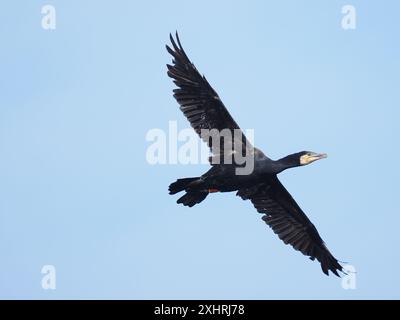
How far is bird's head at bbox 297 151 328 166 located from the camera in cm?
2508

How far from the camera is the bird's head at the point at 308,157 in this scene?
25078 millimetres

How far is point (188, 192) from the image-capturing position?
80.9 ft

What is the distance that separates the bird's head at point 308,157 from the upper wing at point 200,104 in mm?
1131

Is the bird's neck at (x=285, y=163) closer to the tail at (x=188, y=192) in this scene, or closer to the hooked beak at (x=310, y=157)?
the hooked beak at (x=310, y=157)

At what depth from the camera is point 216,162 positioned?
24.8 meters

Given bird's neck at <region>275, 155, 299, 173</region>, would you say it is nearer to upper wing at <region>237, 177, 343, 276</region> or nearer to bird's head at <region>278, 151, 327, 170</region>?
bird's head at <region>278, 151, 327, 170</region>

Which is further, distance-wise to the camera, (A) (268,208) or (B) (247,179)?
(A) (268,208)

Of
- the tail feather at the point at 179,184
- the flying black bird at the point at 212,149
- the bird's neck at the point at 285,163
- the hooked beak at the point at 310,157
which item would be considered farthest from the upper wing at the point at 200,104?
the hooked beak at the point at 310,157

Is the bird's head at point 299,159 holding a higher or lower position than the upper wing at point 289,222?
higher

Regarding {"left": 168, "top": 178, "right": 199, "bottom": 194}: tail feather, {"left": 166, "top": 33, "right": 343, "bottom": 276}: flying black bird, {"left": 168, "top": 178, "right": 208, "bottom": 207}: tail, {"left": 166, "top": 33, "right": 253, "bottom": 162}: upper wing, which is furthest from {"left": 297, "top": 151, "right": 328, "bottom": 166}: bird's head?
{"left": 168, "top": 178, "right": 199, "bottom": 194}: tail feather
